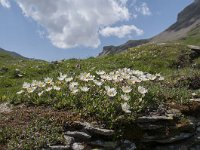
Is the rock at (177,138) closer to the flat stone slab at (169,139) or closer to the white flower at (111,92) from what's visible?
the flat stone slab at (169,139)

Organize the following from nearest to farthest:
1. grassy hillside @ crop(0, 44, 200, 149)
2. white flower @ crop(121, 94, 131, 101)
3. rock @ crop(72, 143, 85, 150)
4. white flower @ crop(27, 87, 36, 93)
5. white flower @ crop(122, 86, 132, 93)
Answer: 1. rock @ crop(72, 143, 85, 150)
2. grassy hillside @ crop(0, 44, 200, 149)
3. white flower @ crop(121, 94, 131, 101)
4. white flower @ crop(122, 86, 132, 93)
5. white flower @ crop(27, 87, 36, 93)

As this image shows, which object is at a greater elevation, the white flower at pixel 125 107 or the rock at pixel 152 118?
the white flower at pixel 125 107

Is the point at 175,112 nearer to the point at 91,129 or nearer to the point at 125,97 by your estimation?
the point at 125,97

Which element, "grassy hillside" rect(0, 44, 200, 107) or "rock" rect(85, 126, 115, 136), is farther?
"grassy hillside" rect(0, 44, 200, 107)

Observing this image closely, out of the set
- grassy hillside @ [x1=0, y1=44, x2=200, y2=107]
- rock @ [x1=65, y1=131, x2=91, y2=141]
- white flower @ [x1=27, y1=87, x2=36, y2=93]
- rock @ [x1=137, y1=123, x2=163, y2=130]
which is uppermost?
grassy hillside @ [x1=0, y1=44, x2=200, y2=107]


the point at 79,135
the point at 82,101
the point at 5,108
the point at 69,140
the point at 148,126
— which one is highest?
the point at 82,101

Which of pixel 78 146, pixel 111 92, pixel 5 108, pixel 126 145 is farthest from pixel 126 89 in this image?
pixel 5 108

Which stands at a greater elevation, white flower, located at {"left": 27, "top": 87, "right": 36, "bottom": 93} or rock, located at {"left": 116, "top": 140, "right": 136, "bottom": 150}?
white flower, located at {"left": 27, "top": 87, "right": 36, "bottom": 93}

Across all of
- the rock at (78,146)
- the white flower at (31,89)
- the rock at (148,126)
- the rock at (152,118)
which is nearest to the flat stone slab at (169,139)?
the rock at (148,126)

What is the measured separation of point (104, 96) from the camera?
559 inches

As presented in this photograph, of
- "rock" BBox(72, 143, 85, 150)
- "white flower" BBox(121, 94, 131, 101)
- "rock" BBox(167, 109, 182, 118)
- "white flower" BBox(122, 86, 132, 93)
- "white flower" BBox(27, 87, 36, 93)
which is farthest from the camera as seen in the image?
"white flower" BBox(27, 87, 36, 93)

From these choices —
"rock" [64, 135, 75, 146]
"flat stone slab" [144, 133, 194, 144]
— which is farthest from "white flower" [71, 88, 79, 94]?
"flat stone slab" [144, 133, 194, 144]

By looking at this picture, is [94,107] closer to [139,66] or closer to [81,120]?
[81,120]

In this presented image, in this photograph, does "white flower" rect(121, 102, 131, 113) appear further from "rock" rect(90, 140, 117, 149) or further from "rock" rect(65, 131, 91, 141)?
"rock" rect(65, 131, 91, 141)
